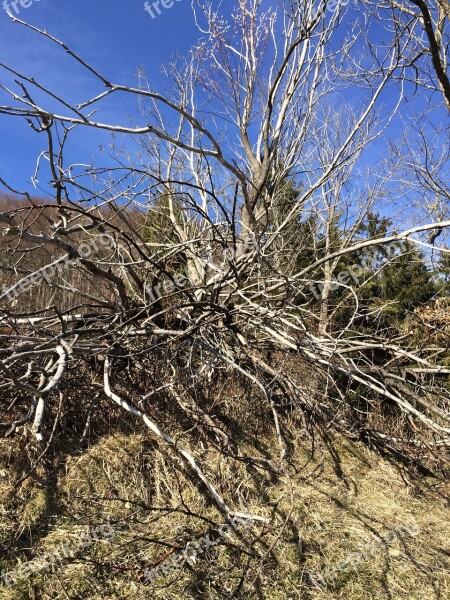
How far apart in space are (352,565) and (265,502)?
63cm

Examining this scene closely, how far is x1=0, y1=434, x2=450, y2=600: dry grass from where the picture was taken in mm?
2275

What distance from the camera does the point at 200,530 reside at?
8.59 feet

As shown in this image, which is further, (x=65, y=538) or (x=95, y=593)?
(x=65, y=538)

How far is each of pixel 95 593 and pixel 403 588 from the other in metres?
1.71

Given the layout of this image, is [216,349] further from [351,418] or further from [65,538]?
[65,538]

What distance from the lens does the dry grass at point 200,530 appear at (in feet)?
7.47

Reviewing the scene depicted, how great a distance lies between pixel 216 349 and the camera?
3803mm

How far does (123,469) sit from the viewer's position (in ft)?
9.58

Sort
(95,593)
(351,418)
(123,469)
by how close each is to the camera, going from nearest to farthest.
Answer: (95,593)
(123,469)
(351,418)

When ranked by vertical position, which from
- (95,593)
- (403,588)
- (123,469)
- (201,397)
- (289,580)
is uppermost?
(201,397)

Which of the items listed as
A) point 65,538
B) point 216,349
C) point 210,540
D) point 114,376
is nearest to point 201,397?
point 216,349

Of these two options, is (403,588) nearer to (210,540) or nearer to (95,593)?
(210,540)

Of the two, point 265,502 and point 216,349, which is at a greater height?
point 216,349

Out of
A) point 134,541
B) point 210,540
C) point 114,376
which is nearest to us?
point 134,541
